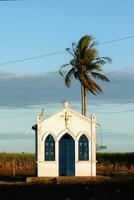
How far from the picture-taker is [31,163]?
2899 inches

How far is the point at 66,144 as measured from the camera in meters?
44.0

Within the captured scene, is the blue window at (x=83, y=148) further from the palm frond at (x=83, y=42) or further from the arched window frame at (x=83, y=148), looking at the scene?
the palm frond at (x=83, y=42)

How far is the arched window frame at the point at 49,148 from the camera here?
43938mm

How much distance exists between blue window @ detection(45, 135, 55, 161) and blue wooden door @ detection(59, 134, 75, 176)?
50 cm

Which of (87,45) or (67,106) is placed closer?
(67,106)

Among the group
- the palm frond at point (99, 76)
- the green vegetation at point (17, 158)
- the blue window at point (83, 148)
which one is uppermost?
the palm frond at point (99, 76)

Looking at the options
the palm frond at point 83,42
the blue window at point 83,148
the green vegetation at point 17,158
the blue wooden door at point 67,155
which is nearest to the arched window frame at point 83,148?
the blue window at point 83,148

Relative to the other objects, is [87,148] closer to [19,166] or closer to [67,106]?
[67,106]

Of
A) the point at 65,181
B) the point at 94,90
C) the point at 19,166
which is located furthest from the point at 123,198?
the point at 19,166

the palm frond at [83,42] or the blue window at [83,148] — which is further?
the palm frond at [83,42]

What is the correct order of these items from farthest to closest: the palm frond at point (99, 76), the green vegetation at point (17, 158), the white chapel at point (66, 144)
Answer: the green vegetation at point (17, 158) < the palm frond at point (99, 76) < the white chapel at point (66, 144)

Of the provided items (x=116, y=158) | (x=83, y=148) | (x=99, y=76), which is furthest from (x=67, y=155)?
(x=116, y=158)

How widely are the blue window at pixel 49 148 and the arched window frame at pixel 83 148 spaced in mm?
1752

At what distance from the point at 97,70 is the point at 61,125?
379 inches
